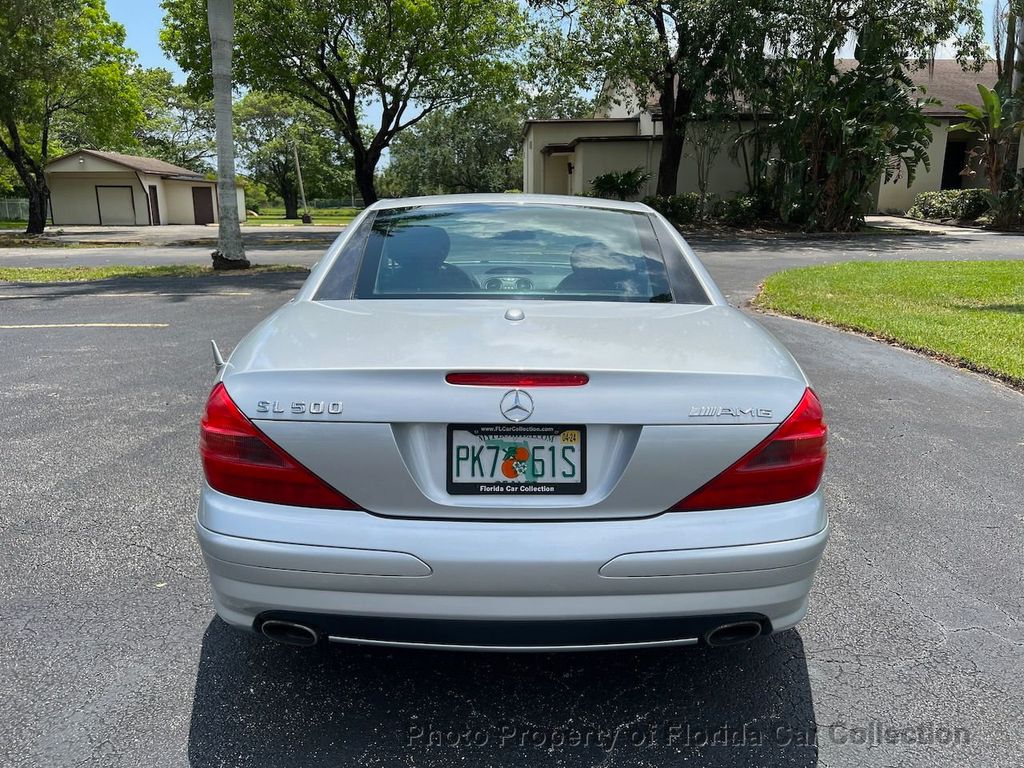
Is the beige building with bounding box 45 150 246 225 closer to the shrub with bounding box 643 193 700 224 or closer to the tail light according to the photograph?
the shrub with bounding box 643 193 700 224

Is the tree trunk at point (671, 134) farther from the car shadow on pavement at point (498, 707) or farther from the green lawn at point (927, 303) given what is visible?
the car shadow on pavement at point (498, 707)

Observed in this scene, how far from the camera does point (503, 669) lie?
8.71 feet

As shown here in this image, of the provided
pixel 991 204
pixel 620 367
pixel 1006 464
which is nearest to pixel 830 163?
pixel 991 204

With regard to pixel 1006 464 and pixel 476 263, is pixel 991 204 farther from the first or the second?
pixel 476 263

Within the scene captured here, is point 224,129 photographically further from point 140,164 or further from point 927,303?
point 140,164

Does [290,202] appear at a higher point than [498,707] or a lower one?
higher

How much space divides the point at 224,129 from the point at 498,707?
1385 centimetres

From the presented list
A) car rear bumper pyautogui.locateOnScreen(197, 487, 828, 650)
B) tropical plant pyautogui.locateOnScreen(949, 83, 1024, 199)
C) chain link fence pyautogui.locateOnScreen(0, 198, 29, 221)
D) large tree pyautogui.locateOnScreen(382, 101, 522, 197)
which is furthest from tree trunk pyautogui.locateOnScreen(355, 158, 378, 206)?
chain link fence pyautogui.locateOnScreen(0, 198, 29, 221)

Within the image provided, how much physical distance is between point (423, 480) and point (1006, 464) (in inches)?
159

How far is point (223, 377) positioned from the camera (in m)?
2.23

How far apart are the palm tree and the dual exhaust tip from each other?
13.0 meters

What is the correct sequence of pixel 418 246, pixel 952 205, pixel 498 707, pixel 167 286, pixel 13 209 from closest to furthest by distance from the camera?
pixel 498 707 → pixel 418 246 → pixel 167 286 → pixel 952 205 → pixel 13 209

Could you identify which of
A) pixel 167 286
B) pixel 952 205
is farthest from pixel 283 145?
pixel 167 286

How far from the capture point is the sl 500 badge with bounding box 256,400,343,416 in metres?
2.05
